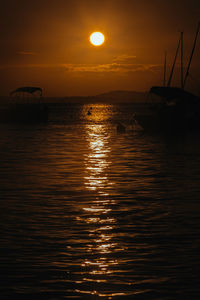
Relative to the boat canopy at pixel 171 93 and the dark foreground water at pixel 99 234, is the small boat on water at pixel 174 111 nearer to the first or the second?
the boat canopy at pixel 171 93

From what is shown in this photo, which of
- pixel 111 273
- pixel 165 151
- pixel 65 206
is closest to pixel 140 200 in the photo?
pixel 65 206

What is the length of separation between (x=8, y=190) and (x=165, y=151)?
19.3 meters

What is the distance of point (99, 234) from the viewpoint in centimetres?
1098

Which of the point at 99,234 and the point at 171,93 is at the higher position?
the point at 171,93

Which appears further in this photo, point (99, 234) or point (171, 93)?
point (171, 93)

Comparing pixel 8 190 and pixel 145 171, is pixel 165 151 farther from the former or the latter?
pixel 8 190

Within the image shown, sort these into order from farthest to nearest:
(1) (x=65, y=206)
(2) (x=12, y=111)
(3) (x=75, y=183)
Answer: (2) (x=12, y=111)
(3) (x=75, y=183)
(1) (x=65, y=206)

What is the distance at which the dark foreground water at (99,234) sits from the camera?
307 inches

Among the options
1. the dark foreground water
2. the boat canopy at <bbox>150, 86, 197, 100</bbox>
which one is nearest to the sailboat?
the boat canopy at <bbox>150, 86, 197, 100</bbox>

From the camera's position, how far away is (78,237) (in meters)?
10.7

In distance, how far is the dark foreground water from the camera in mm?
7793

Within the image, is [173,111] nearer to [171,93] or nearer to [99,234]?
[171,93]

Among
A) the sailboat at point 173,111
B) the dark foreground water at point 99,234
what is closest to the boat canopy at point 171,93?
the sailboat at point 173,111

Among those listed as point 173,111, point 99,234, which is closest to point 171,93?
point 173,111
